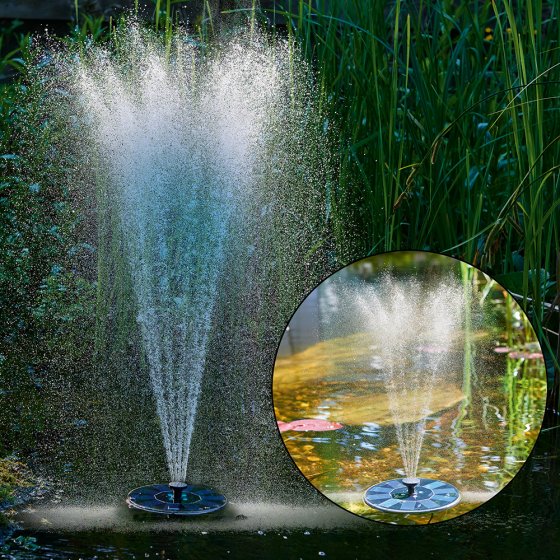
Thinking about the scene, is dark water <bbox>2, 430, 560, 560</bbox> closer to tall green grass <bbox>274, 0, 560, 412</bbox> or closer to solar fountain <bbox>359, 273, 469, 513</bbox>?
solar fountain <bbox>359, 273, 469, 513</bbox>

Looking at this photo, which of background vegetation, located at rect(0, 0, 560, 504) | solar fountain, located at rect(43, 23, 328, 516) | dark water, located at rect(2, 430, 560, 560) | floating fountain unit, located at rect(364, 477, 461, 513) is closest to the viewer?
dark water, located at rect(2, 430, 560, 560)

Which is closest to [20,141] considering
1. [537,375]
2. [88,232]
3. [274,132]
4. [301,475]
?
[88,232]

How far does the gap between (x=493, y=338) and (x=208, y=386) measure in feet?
3.58

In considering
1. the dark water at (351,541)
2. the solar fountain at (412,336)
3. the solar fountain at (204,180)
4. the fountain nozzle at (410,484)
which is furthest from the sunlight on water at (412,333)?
the solar fountain at (204,180)

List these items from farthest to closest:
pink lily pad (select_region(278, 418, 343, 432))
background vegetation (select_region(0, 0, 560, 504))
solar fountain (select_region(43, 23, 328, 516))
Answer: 1. solar fountain (select_region(43, 23, 328, 516))
2. background vegetation (select_region(0, 0, 560, 504))
3. pink lily pad (select_region(278, 418, 343, 432))

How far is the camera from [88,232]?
12.1 feet

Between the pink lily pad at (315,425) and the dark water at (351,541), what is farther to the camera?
the pink lily pad at (315,425)

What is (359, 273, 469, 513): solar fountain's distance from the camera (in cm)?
234

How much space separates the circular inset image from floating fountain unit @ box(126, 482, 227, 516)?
0.25 metres

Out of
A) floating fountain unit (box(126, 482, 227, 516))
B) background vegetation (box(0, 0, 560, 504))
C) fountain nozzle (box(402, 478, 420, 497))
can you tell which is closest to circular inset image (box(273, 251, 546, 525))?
fountain nozzle (box(402, 478, 420, 497))

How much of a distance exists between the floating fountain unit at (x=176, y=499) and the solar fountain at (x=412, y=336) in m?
0.51

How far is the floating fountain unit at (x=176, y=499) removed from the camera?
230 centimetres

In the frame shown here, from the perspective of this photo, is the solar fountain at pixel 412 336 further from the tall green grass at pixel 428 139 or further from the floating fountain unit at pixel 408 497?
the tall green grass at pixel 428 139

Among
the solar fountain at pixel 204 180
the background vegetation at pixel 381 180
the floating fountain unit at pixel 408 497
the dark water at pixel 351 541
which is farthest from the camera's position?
the solar fountain at pixel 204 180
